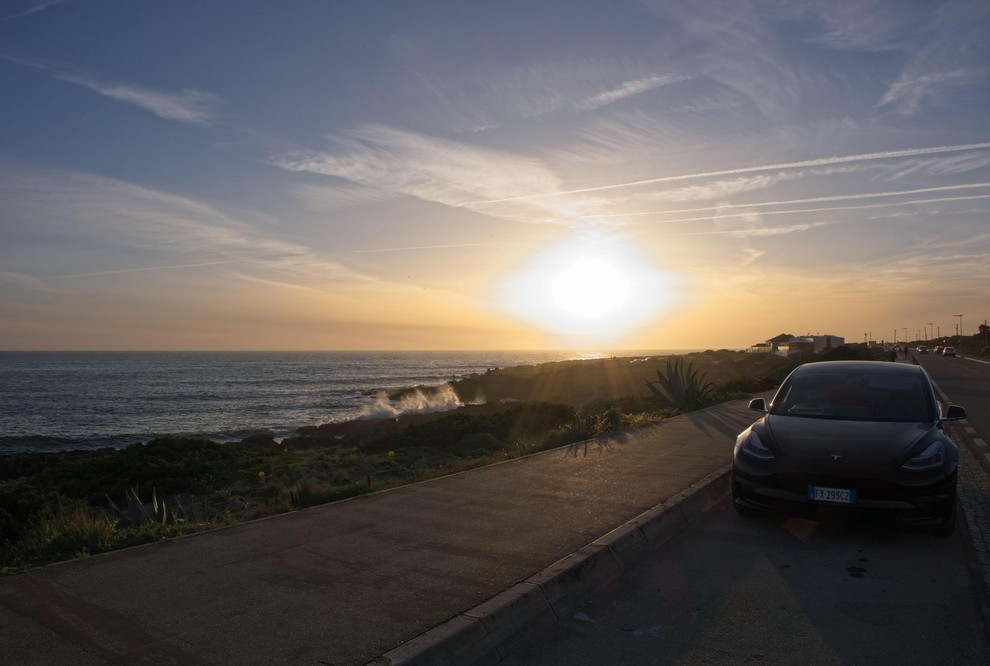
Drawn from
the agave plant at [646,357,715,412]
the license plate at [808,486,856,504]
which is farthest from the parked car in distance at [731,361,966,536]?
the agave plant at [646,357,715,412]

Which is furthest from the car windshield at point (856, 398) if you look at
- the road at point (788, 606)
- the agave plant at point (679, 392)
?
the agave plant at point (679, 392)

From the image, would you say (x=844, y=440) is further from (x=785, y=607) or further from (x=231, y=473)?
(x=231, y=473)

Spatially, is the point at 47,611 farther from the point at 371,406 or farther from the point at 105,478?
the point at 371,406

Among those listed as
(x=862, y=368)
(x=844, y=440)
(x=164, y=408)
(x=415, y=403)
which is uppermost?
(x=862, y=368)

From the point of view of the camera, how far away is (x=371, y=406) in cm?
5234

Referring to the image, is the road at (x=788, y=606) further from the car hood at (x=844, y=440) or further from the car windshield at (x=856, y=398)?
the car windshield at (x=856, y=398)

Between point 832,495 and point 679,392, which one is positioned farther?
point 679,392

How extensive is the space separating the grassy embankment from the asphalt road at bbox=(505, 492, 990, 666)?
3.84 metres

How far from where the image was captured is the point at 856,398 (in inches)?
299

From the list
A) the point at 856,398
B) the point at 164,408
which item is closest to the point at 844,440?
the point at 856,398

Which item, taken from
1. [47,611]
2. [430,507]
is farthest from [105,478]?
[47,611]

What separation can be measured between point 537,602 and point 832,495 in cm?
319

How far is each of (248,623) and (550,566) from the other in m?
1.99

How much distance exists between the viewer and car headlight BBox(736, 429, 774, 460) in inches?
262
